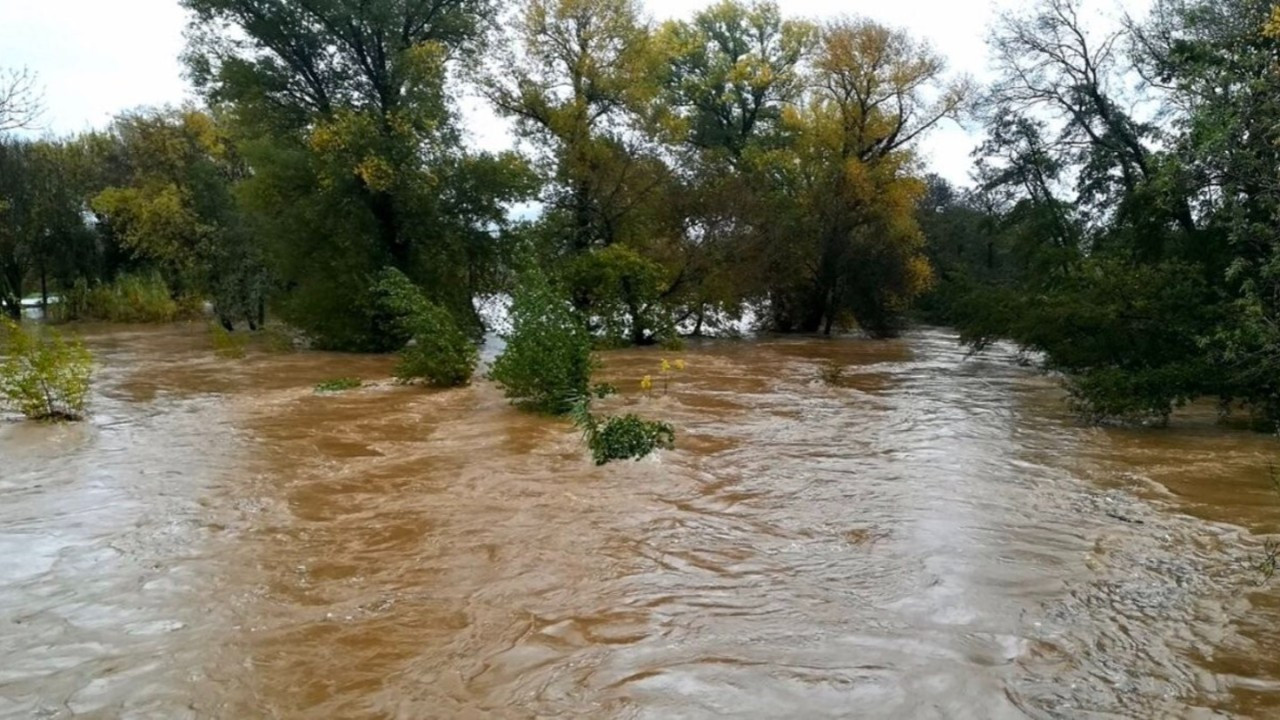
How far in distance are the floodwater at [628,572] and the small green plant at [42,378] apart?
1.32ft

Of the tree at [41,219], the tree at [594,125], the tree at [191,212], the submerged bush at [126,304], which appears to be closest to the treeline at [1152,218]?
the tree at [594,125]

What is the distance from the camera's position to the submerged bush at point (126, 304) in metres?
31.9

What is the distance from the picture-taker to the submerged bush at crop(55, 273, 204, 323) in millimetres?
31891

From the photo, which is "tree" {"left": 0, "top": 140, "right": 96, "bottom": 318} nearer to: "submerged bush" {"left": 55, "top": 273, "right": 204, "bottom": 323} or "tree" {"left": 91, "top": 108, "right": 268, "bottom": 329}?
"submerged bush" {"left": 55, "top": 273, "right": 204, "bottom": 323}

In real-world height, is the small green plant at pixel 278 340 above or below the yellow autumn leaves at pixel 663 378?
above

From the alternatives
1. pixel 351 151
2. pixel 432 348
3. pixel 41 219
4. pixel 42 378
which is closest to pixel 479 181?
pixel 351 151

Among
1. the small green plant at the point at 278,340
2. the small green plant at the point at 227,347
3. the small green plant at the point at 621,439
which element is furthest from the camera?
the small green plant at the point at 278,340

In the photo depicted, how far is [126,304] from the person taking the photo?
3198 cm

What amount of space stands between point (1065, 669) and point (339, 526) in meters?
5.54

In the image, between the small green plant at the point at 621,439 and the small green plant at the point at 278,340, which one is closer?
the small green plant at the point at 621,439

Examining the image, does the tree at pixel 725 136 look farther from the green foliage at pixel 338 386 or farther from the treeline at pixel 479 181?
the green foliage at pixel 338 386

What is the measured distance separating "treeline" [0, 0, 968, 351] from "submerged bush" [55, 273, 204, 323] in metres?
1.03

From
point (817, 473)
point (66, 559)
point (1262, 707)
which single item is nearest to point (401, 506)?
point (66, 559)

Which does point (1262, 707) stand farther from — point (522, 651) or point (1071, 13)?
point (1071, 13)
